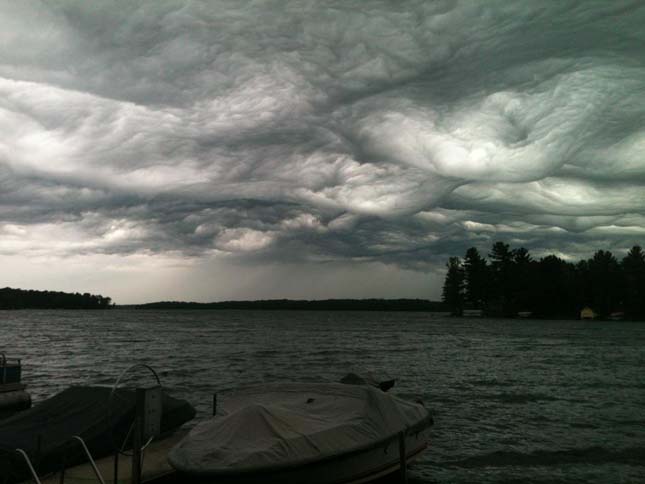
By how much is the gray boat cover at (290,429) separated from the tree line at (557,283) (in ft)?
571

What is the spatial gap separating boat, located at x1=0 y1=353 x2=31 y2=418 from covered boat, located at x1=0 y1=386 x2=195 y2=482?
354 inches

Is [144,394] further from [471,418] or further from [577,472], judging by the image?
[471,418]

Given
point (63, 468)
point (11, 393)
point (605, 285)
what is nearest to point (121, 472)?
point (63, 468)

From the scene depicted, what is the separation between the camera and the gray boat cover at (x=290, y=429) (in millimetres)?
11154

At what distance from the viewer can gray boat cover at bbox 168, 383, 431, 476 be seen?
11154 mm

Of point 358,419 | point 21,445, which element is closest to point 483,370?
point 358,419

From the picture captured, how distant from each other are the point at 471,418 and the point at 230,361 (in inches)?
1211

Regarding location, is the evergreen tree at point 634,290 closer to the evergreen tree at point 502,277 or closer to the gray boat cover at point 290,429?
the evergreen tree at point 502,277

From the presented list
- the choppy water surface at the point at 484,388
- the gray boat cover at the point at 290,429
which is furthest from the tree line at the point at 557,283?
the gray boat cover at the point at 290,429

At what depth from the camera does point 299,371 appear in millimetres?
43938

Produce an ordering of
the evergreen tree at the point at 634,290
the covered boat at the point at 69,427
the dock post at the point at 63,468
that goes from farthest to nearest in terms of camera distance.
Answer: the evergreen tree at the point at 634,290 < the covered boat at the point at 69,427 < the dock post at the point at 63,468

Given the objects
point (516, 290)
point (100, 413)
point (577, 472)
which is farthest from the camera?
point (516, 290)

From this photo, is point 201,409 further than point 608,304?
No

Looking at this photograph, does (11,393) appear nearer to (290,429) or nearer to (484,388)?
(290,429)
